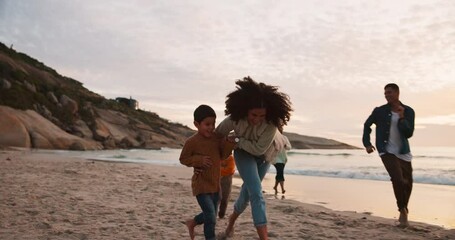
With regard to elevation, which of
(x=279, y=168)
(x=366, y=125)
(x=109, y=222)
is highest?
(x=366, y=125)

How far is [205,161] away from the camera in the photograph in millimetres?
3951

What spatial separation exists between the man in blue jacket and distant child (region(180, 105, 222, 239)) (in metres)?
2.71

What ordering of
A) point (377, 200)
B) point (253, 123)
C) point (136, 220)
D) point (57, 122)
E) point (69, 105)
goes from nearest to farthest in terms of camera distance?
1. point (253, 123)
2. point (136, 220)
3. point (377, 200)
4. point (57, 122)
5. point (69, 105)

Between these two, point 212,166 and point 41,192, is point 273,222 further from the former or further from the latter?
point 41,192

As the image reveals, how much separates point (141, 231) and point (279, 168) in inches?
241

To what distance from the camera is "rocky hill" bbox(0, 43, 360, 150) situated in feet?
104

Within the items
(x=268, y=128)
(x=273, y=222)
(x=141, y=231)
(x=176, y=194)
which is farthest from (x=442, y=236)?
(x=176, y=194)

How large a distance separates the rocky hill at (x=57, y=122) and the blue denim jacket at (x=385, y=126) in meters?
28.1

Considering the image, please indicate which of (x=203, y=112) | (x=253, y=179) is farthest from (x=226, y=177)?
(x=203, y=112)

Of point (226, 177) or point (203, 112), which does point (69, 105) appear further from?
point (203, 112)

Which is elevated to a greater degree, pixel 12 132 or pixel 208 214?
pixel 12 132

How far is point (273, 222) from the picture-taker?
19.3ft

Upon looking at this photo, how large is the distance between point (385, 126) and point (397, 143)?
0.29 m

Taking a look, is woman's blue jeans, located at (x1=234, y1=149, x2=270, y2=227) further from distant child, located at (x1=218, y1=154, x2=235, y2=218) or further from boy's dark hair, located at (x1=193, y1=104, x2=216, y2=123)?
distant child, located at (x1=218, y1=154, x2=235, y2=218)
